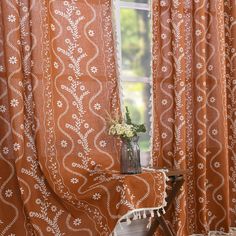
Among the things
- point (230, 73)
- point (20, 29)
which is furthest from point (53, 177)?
point (230, 73)

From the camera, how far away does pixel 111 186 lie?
2.33m

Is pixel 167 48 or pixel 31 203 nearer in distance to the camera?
pixel 31 203

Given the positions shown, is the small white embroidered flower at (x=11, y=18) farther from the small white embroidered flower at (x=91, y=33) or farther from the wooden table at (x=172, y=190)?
the wooden table at (x=172, y=190)

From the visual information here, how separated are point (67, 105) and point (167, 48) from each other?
890 millimetres

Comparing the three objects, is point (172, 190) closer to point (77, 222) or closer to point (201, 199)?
point (201, 199)

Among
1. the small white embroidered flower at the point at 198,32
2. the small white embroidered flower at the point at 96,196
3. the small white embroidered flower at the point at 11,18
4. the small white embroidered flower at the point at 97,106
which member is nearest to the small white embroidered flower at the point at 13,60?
the small white embroidered flower at the point at 11,18

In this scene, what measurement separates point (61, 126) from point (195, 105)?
3.56 feet

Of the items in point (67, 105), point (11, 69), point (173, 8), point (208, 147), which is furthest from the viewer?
point (208, 147)

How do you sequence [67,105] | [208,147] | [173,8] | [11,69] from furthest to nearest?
[208,147] < [173,8] < [67,105] < [11,69]

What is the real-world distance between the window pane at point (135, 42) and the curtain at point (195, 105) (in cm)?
22

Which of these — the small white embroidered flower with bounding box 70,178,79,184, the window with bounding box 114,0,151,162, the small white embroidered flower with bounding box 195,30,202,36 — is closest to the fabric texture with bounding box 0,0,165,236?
the small white embroidered flower with bounding box 70,178,79,184

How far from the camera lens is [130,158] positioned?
2.45m

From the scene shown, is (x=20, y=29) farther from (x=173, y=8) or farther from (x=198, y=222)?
(x=198, y=222)

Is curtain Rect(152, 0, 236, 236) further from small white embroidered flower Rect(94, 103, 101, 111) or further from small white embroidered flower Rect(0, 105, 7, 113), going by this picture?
small white embroidered flower Rect(0, 105, 7, 113)
